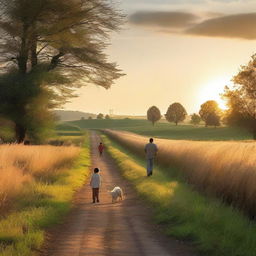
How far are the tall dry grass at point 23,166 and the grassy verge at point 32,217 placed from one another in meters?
0.38

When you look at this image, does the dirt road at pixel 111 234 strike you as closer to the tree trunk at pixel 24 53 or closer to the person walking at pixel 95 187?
the person walking at pixel 95 187

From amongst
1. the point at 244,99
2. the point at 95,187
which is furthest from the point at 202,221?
the point at 244,99

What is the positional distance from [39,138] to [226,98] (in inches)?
1533

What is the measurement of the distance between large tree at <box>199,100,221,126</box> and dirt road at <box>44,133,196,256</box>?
4623 inches

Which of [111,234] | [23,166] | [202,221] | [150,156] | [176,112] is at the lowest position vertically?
[111,234]

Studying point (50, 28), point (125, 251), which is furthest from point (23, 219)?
point (50, 28)

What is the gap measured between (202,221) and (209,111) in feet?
413

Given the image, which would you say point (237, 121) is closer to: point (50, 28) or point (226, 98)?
point (226, 98)

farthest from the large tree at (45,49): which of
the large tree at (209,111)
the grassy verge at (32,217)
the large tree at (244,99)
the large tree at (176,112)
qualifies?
the large tree at (176,112)

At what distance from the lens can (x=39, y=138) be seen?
32.8 meters

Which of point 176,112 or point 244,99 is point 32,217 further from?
point 176,112

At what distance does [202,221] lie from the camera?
447 inches

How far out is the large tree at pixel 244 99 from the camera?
204 ft

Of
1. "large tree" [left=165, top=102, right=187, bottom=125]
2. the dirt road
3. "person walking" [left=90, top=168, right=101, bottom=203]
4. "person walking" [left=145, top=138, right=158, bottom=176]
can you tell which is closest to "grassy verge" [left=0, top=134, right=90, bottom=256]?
the dirt road
